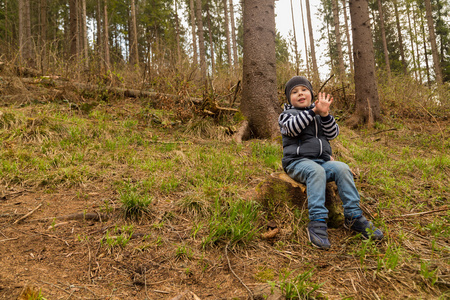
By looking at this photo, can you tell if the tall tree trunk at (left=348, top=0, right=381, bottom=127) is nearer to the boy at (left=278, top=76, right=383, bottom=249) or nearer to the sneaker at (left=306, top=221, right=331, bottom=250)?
the boy at (left=278, top=76, right=383, bottom=249)

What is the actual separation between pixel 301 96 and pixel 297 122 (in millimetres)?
427

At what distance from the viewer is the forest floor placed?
5.67 ft

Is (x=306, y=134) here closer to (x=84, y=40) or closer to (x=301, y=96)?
(x=301, y=96)

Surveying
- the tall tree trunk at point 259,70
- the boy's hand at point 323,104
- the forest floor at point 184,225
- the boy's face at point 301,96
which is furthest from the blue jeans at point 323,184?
the tall tree trunk at point 259,70

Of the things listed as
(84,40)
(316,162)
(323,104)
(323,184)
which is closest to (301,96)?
(323,104)

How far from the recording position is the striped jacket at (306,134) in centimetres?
259

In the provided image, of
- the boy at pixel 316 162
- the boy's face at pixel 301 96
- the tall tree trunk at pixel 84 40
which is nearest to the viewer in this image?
the boy at pixel 316 162

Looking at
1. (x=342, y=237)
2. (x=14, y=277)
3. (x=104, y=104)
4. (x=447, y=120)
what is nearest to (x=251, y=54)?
(x=104, y=104)

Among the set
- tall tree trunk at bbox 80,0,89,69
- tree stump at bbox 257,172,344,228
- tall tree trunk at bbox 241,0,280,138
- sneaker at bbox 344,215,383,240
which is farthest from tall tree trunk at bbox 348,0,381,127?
tall tree trunk at bbox 80,0,89,69

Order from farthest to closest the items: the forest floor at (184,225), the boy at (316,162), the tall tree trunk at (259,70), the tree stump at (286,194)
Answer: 1. the tall tree trunk at (259,70)
2. the tree stump at (286,194)
3. the boy at (316,162)
4. the forest floor at (184,225)

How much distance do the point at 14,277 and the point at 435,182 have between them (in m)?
4.53

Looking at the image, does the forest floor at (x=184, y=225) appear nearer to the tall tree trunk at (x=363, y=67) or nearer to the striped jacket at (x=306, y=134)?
the striped jacket at (x=306, y=134)

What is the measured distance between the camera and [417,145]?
18.8 feet

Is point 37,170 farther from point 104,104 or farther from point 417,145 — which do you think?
point 417,145
